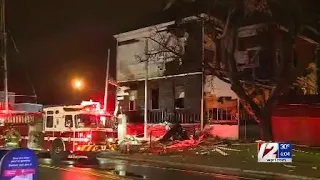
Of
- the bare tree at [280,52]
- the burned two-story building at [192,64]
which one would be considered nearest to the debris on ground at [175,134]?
the burned two-story building at [192,64]

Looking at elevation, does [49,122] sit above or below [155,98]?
below

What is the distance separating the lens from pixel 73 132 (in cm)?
2345

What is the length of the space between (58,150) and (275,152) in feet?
35.3

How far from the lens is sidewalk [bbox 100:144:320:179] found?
18.4 m

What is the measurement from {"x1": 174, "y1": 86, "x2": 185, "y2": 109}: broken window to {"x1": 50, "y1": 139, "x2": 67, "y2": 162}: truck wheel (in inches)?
534

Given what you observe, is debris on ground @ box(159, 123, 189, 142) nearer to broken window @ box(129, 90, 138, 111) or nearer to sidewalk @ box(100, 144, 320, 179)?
sidewalk @ box(100, 144, 320, 179)

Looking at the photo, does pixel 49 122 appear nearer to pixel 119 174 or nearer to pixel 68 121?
pixel 68 121

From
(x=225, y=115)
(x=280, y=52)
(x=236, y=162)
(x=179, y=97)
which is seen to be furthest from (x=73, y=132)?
(x=179, y=97)

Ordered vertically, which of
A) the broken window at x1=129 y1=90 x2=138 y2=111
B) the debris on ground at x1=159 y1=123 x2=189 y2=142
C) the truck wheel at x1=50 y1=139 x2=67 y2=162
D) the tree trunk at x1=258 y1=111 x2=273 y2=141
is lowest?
the truck wheel at x1=50 y1=139 x2=67 y2=162

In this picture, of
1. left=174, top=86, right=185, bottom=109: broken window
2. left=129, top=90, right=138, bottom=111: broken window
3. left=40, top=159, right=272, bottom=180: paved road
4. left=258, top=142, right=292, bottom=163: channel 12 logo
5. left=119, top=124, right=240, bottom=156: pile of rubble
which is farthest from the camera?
left=129, top=90, right=138, bottom=111: broken window

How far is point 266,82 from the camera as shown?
28.5 metres

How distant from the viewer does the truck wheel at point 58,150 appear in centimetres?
2364

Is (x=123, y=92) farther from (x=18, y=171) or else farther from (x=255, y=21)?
(x=18, y=171)

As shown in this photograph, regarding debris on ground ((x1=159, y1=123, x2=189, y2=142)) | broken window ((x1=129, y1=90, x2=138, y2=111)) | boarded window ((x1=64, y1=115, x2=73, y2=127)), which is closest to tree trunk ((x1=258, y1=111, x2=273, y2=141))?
debris on ground ((x1=159, y1=123, x2=189, y2=142))
